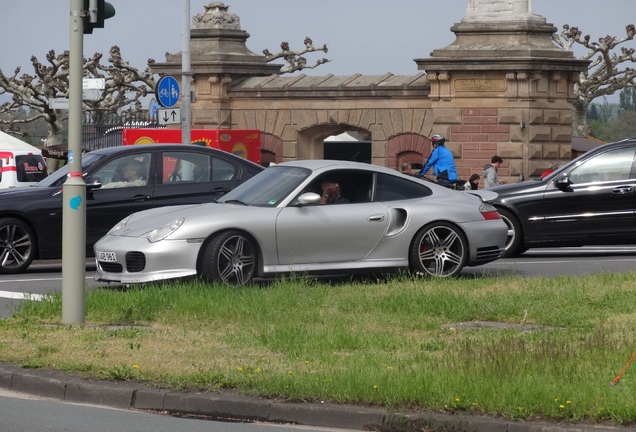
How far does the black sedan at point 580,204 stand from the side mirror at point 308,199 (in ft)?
16.3

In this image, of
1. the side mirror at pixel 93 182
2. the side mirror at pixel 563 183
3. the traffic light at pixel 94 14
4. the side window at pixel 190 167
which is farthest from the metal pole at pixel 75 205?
the side mirror at pixel 563 183

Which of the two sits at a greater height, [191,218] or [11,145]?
[11,145]

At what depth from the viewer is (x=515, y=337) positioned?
416 inches

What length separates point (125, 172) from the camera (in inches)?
701

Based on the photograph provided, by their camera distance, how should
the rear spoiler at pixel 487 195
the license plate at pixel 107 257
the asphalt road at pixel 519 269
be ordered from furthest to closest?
the rear spoiler at pixel 487 195 → the asphalt road at pixel 519 269 → the license plate at pixel 107 257

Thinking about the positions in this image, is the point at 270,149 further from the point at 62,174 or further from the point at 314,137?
the point at 62,174

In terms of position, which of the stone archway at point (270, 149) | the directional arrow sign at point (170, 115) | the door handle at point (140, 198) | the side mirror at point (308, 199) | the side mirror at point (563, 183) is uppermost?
the directional arrow sign at point (170, 115)

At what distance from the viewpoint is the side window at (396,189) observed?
15.5m

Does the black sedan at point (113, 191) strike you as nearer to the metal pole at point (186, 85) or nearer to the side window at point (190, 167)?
the side window at point (190, 167)

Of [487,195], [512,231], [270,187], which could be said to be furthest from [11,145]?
[270,187]

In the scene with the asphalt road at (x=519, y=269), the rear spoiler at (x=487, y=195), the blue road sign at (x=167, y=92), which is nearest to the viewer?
the asphalt road at (x=519, y=269)

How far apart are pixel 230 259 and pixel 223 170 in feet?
12.5

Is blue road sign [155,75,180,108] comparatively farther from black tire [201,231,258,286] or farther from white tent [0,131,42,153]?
black tire [201,231,258,286]

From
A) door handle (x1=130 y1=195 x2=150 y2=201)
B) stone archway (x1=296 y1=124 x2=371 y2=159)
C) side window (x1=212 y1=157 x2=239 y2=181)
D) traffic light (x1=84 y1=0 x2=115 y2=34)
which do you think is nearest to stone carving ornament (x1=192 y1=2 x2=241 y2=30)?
stone archway (x1=296 y1=124 x2=371 y2=159)
